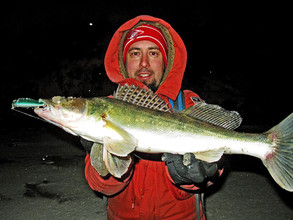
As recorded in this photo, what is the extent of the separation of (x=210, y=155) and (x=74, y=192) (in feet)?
9.17

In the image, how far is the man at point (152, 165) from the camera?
2340 millimetres

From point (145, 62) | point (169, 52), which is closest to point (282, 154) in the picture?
point (145, 62)

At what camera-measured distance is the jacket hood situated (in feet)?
10.9

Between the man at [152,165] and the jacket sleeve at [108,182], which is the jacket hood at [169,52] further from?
the jacket sleeve at [108,182]

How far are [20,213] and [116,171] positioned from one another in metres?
2.22

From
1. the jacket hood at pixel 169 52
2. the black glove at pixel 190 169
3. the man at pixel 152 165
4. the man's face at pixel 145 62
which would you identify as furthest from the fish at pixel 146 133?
the jacket hood at pixel 169 52

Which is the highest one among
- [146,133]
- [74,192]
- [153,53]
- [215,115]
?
[153,53]

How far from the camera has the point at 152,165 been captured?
2.61m

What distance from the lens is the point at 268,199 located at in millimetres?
3656

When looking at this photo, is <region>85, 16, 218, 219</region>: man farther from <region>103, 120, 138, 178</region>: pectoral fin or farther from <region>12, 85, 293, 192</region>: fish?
<region>103, 120, 138, 178</region>: pectoral fin

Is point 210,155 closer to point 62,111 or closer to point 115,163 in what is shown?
point 115,163

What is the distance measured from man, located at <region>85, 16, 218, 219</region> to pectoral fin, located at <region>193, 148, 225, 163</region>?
9 cm

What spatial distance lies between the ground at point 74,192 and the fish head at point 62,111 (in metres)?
1.48

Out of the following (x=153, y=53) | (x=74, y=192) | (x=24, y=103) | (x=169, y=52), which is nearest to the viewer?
(x=24, y=103)
